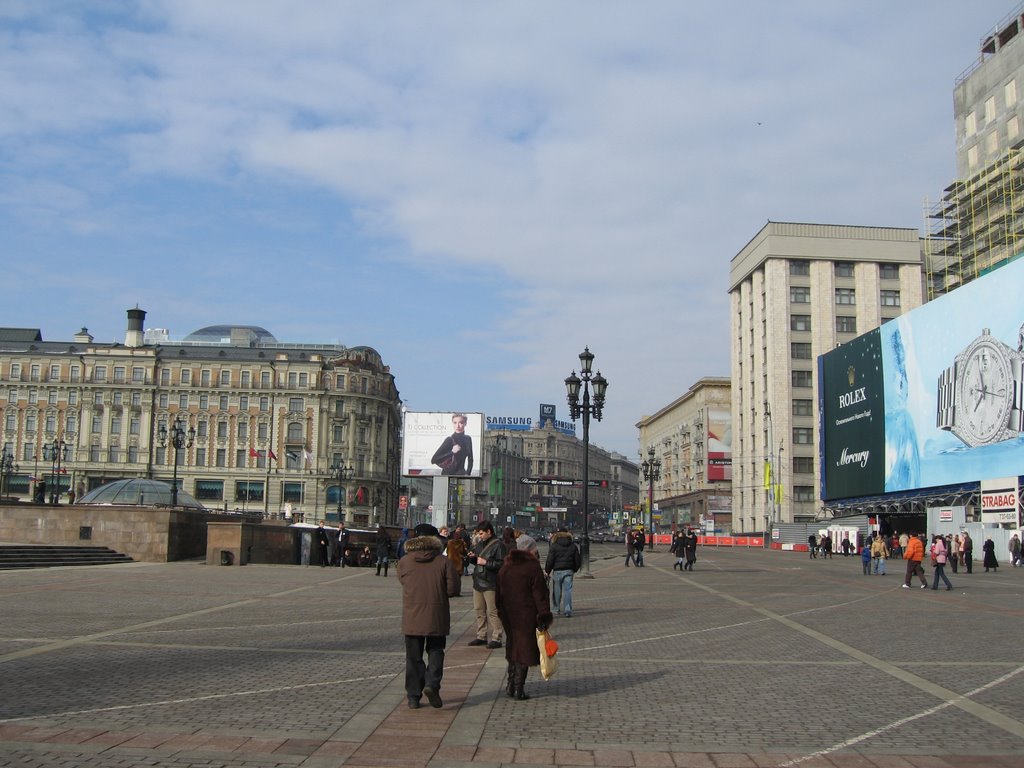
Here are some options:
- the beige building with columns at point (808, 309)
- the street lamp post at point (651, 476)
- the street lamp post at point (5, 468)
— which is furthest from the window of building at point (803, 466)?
the street lamp post at point (5, 468)

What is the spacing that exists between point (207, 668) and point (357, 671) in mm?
1643

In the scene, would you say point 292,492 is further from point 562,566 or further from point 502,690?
point 502,690

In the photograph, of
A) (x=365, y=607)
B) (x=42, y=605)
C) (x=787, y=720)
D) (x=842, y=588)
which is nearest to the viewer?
(x=787, y=720)

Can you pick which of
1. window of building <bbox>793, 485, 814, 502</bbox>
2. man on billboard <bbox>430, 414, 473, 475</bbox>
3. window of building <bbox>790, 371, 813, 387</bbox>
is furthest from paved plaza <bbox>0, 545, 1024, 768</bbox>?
window of building <bbox>790, 371, 813, 387</bbox>

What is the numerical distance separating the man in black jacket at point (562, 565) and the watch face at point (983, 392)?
37.1 metres

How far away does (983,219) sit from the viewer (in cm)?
6869

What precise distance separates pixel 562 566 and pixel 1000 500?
37.8 m

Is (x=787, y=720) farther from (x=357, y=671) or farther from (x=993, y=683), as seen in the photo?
(x=357, y=671)

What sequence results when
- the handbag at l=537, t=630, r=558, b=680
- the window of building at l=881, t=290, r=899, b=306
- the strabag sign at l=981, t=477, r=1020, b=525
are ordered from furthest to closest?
1. the window of building at l=881, t=290, r=899, b=306
2. the strabag sign at l=981, t=477, r=1020, b=525
3. the handbag at l=537, t=630, r=558, b=680

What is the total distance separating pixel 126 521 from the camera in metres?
34.3

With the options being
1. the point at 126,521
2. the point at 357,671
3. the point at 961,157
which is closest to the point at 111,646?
the point at 357,671

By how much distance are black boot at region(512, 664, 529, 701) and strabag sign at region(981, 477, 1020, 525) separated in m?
43.6

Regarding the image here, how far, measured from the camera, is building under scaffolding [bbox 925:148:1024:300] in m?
64.1

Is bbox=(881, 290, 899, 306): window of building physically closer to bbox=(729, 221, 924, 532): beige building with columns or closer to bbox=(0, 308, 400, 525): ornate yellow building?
bbox=(729, 221, 924, 532): beige building with columns
